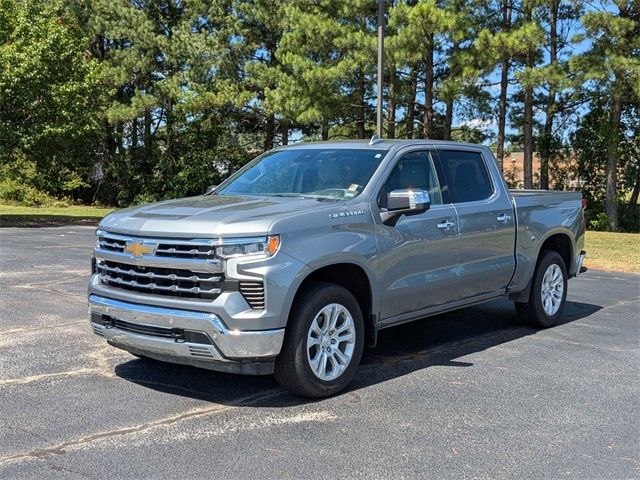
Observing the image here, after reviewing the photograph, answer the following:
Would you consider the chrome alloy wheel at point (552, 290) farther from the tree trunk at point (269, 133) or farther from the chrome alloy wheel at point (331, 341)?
the tree trunk at point (269, 133)

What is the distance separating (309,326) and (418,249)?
140 cm

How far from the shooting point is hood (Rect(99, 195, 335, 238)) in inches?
190

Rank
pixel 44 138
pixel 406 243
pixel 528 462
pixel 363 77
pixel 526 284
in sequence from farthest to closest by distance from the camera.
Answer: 1. pixel 363 77
2. pixel 44 138
3. pixel 526 284
4. pixel 406 243
5. pixel 528 462

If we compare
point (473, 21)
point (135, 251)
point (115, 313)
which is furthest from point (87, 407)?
point (473, 21)

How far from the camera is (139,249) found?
5.06m

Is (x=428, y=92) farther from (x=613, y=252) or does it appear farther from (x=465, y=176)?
(x=465, y=176)

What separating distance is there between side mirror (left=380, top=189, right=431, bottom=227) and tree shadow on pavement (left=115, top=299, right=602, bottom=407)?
1.32 m

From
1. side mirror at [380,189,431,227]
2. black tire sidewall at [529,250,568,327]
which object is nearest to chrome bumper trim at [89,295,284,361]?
side mirror at [380,189,431,227]

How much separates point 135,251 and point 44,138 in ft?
62.9

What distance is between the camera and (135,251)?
509 cm

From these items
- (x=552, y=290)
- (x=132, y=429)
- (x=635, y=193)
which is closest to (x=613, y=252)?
(x=552, y=290)

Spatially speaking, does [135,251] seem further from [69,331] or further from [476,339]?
[476,339]

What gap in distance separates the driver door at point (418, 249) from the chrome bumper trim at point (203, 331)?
4.21 ft

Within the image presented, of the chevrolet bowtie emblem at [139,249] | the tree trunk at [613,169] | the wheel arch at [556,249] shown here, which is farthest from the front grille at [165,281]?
the tree trunk at [613,169]
